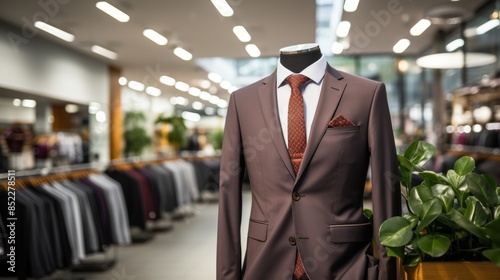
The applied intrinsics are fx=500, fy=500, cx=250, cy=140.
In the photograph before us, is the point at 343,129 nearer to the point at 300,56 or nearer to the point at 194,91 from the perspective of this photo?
the point at 300,56

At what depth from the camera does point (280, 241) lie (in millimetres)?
1652

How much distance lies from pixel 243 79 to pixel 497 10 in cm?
737

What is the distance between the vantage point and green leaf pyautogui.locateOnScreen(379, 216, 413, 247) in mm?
1438

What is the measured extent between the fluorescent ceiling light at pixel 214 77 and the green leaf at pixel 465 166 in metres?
10.9

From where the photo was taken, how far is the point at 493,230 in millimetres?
1402

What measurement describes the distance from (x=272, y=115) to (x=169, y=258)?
4.77 m

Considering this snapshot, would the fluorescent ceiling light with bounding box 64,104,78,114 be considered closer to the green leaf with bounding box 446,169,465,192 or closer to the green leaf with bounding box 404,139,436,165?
the green leaf with bounding box 404,139,436,165

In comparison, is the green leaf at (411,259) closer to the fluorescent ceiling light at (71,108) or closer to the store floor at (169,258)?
the store floor at (169,258)

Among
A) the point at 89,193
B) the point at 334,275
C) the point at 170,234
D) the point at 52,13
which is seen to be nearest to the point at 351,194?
the point at 334,275

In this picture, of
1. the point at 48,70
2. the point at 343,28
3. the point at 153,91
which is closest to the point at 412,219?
the point at 343,28

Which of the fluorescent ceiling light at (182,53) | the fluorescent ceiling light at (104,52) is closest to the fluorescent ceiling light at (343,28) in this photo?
the fluorescent ceiling light at (182,53)

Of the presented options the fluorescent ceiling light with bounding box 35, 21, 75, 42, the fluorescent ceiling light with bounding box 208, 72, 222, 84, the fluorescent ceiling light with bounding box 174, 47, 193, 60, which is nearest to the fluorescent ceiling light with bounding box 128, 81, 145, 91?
the fluorescent ceiling light with bounding box 208, 72, 222, 84

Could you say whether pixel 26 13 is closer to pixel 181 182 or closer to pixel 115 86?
pixel 181 182

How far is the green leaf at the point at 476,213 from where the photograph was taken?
1.50 meters
